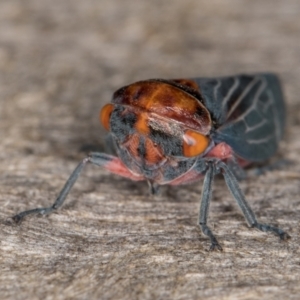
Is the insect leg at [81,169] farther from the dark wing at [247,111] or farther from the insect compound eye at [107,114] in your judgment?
the dark wing at [247,111]

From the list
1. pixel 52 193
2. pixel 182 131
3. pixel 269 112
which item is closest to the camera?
pixel 182 131

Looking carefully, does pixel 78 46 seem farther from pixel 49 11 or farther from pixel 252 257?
pixel 252 257

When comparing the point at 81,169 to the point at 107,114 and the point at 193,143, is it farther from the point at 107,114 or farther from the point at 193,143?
the point at 193,143

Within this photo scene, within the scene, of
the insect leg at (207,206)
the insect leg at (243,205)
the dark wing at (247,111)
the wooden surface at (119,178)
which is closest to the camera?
the wooden surface at (119,178)

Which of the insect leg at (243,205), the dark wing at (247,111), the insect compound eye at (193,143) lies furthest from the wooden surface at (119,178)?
the insect compound eye at (193,143)

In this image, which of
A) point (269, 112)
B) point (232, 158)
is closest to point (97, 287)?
point (232, 158)

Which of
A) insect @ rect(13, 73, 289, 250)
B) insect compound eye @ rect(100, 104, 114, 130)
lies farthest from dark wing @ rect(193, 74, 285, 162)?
insect compound eye @ rect(100, 104, 114, 130)

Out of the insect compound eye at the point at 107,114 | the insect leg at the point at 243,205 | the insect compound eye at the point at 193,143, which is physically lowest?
the insect leg at the point at 243,205
